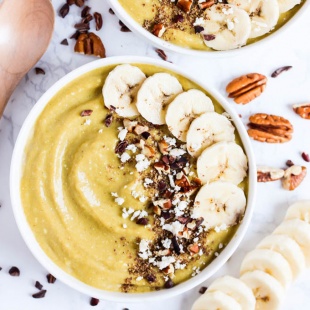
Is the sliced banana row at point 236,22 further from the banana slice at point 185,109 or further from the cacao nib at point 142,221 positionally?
the cacao nib at point 142,221

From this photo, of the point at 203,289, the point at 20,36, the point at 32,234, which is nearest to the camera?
the point at 32,234

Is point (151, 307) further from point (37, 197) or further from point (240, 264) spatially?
point (37, 197)

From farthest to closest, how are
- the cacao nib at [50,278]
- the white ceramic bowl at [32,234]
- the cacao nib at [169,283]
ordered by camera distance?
the cacao nib at [50,278], the cacao nib at [169,283], the white ceramic bowl at [32,234]

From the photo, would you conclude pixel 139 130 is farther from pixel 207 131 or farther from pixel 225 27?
pixel 225 27

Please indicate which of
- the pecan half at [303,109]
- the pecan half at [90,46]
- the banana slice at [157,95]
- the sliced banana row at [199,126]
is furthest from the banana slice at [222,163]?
the pecan half at [90,46]

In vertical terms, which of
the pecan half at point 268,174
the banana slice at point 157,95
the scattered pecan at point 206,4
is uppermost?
the scattered pecan at point 206,4

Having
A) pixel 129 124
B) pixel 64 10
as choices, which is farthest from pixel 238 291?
pixel 64 10

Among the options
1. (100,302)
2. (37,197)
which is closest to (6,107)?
(37,197)
